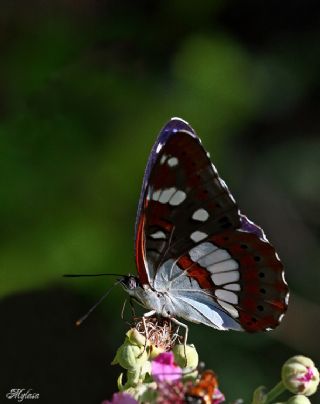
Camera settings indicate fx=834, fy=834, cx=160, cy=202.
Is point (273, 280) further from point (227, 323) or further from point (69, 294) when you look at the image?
point (69, 294)

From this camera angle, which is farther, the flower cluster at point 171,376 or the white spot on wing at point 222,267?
the white spot on wing at point 222,267

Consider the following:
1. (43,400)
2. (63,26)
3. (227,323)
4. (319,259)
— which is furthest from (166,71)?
(227,323)

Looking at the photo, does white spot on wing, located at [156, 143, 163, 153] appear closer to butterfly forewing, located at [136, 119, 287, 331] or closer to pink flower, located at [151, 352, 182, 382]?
butterfly forewing, located at [136, 119, 287, 331]

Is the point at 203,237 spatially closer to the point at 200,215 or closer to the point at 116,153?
the point at 200,215

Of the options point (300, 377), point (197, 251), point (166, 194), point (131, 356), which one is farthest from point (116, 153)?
point (300, 377)

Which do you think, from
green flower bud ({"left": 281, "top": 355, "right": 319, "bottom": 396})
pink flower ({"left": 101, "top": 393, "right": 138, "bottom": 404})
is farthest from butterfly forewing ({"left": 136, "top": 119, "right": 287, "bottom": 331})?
pink flower ({"left": 101, "top": 393, "right": 138, "bottom": 404})

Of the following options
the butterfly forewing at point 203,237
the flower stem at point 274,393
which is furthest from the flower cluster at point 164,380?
the butterfly forewing at point 203,237

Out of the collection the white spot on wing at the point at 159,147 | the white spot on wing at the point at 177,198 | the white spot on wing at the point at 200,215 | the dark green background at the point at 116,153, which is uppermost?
the white spot on wing at the point at 159,147

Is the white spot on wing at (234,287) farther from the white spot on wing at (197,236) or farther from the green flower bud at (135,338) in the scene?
the green flower bud at (135,338)
